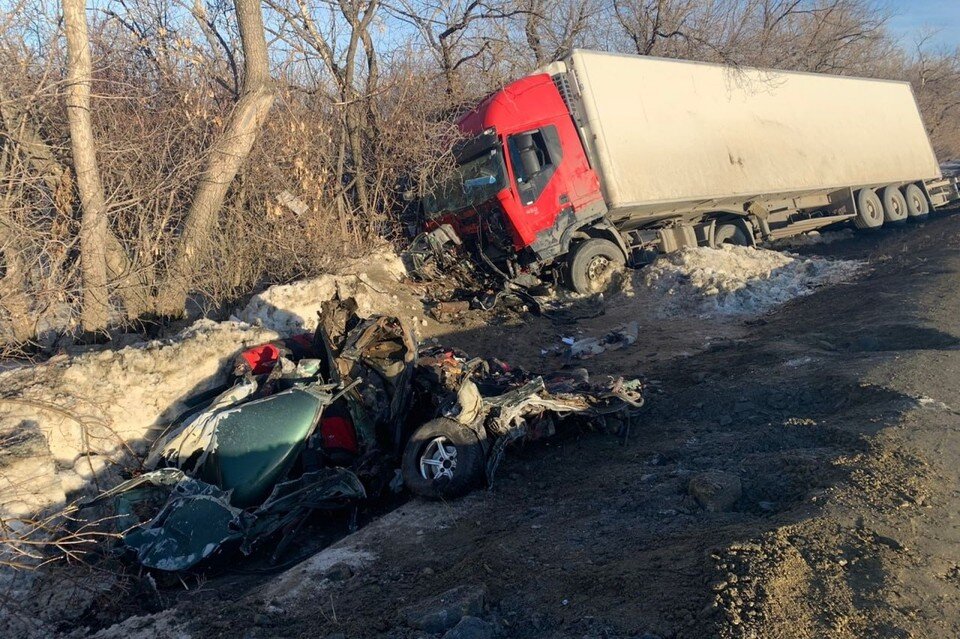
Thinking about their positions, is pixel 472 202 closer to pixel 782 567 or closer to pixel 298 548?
pixel 298 548

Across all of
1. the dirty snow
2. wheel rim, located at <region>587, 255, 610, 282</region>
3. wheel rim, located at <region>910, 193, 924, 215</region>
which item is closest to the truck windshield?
wheel rim, located at <region>587, 255, 610, 282</region>

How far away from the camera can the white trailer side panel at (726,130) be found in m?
11.7

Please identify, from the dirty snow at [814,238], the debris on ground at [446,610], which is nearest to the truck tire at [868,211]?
the dirty snow at [814,238]

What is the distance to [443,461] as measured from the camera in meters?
5.20

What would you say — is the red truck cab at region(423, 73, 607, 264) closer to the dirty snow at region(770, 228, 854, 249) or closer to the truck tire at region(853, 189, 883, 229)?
the dirty snow at region(770, 228, 854, 249)

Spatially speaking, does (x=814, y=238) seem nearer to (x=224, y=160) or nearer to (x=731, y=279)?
(x=731, y=279)

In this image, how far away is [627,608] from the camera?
3.13 m

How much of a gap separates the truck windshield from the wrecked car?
16.5 ft

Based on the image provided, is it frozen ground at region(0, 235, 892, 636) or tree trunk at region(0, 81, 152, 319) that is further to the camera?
tree trunk at region(0, 81, 152, 319)

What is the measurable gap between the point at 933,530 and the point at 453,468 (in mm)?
2977

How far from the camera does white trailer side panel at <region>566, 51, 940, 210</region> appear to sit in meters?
11.7

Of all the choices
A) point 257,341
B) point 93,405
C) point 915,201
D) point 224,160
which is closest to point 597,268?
point 224,160

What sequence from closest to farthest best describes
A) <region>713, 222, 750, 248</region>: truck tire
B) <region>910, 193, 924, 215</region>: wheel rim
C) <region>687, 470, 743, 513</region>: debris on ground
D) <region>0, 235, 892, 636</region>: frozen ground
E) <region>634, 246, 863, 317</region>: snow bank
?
<region>687, 470, 743, 513</region>: debris on ground
<region>0, 235, 892, 636</region>: frozen ground
<region>634, 246, 863, 317</region>: snow bank
<region>713, 222, 750, 248</region>: truck tire
<region>910, 193, 924, 215</region>: wheel rim

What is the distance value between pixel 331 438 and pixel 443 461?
122 centimetres
